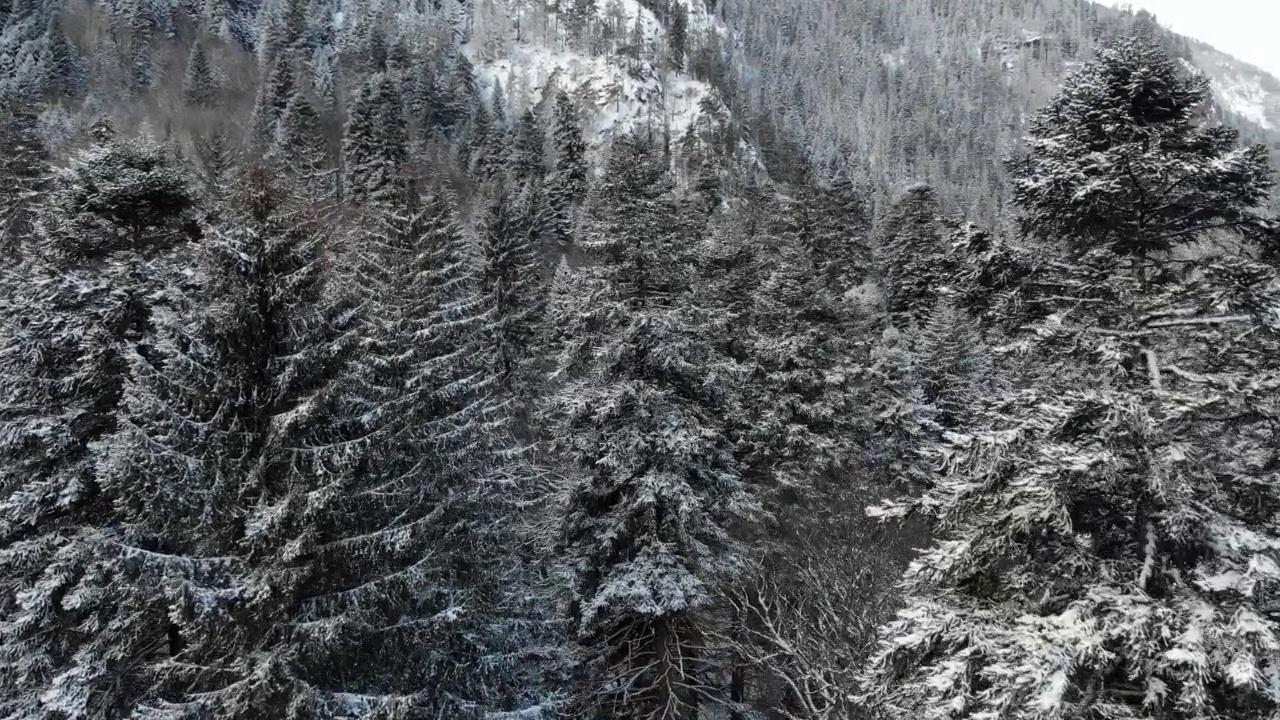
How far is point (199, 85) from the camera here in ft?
224

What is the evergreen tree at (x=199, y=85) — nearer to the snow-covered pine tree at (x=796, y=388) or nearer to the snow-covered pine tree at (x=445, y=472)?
the snow-covered pine tree at (x=445, y=472)

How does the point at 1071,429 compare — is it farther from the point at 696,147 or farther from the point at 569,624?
the point at 696,147

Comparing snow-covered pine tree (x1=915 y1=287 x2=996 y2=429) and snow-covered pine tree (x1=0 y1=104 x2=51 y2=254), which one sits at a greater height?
snow-covered pine tree (x1=0 y1=104 x2=51 y2=254)

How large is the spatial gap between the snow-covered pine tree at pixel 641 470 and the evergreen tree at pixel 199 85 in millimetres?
72275

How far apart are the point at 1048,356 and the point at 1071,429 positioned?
0.99 metres

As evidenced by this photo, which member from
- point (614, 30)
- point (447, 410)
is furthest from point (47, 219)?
point (614, 30)

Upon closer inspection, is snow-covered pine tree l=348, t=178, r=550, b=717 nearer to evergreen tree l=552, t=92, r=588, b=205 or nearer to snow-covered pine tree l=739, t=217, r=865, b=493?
snow-covered pine tree l=739, t=217, r=865, b=493

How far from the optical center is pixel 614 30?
120 meters

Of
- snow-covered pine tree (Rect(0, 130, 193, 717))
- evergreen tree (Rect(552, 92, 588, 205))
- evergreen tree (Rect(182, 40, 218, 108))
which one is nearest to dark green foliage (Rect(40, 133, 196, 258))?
snow-covered pine tree (Rect(0, 130, 193, 717))

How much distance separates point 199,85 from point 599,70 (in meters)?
63.4

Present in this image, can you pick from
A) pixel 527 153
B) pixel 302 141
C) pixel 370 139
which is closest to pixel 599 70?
pixel 527 153

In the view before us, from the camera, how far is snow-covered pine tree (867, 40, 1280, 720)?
245 inches

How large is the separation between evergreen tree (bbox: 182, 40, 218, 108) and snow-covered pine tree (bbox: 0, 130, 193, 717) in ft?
224

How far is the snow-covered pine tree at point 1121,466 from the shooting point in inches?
245
